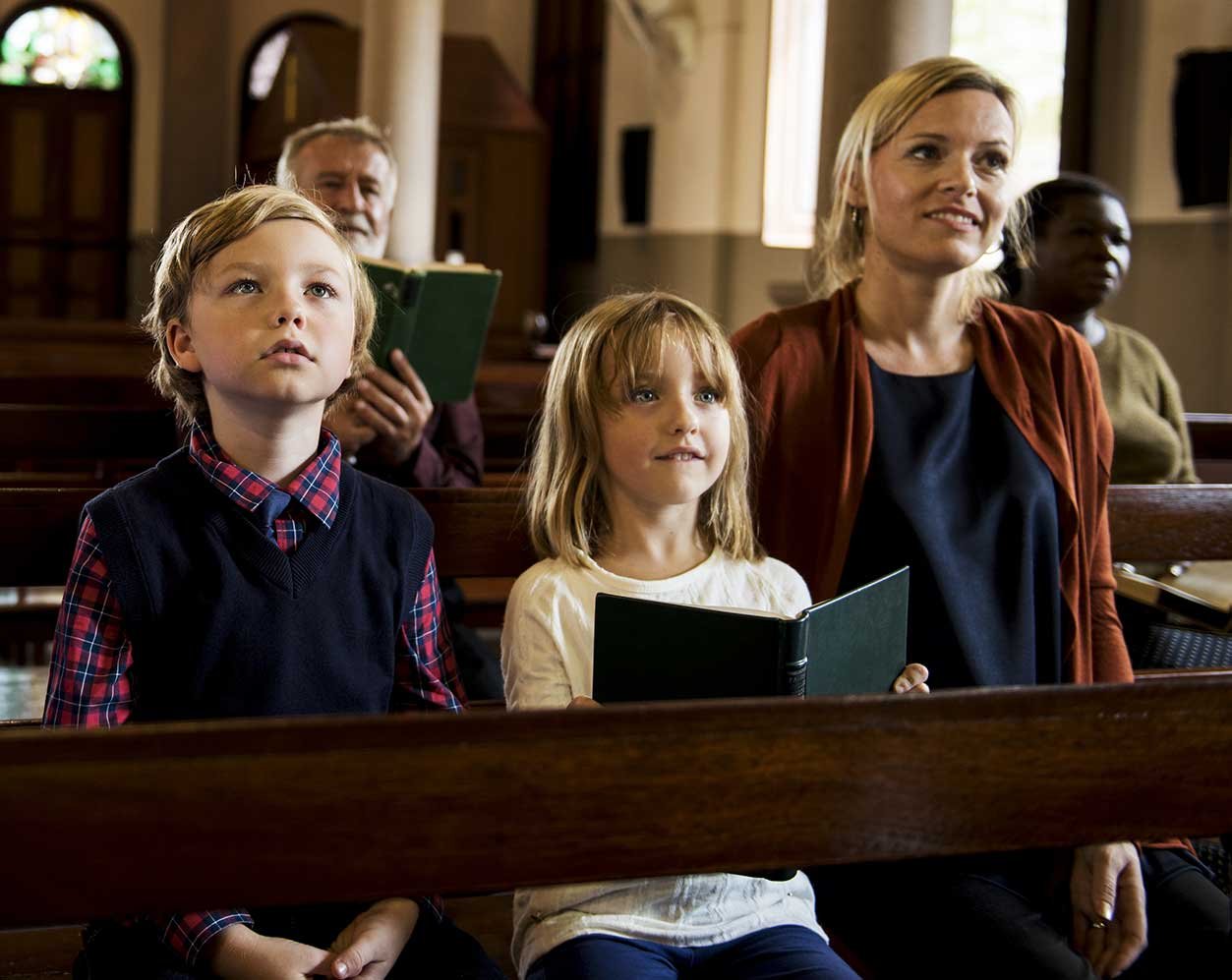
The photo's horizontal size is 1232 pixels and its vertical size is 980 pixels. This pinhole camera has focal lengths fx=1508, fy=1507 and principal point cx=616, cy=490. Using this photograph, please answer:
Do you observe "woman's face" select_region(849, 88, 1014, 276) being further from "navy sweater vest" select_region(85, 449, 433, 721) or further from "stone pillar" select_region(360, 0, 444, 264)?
"stone pillar" select_region(360, 0, 444, 264)

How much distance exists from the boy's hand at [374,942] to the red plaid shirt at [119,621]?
0.39ft

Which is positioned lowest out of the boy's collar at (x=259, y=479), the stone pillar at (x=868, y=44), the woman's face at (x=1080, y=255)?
the boy's collar at (x=259, y=479)

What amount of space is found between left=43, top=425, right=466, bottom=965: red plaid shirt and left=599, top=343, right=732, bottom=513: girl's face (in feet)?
1.11

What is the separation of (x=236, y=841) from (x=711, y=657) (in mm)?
656

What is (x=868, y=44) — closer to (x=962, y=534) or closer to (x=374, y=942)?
(x=962, y=534)

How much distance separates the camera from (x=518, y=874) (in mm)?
1062

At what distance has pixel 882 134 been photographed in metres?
2.16

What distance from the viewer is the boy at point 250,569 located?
1.62 metres

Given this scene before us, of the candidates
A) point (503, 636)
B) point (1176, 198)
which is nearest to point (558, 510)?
point (503, 636)

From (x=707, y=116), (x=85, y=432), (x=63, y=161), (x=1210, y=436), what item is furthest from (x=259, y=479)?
(x=63, y=161)

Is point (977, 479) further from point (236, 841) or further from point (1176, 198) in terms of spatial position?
point (1176, 198)

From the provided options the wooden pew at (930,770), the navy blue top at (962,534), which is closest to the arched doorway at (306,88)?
the navy blue top at (962,534)

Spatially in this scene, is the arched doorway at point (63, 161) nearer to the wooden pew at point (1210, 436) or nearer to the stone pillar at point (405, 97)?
the stone pillar at point (405, 97)

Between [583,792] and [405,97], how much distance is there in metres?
8.00
